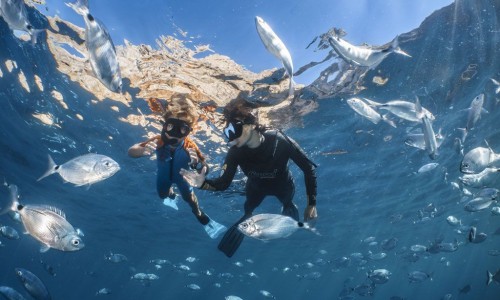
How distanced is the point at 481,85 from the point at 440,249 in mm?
7659

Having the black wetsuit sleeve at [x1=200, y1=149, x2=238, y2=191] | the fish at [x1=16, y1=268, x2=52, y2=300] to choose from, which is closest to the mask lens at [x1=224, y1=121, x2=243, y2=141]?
the black wetsuit sleeve at [x1=200, y1=149, x2=238, y2=191]

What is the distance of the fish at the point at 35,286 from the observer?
575 cm

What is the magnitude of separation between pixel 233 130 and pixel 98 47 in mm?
3136

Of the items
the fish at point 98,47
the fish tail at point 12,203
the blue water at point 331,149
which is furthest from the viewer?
the blue water at point 331,149

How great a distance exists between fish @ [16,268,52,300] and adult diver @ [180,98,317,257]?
3.55 metres

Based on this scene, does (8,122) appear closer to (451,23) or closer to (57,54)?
(57,54)

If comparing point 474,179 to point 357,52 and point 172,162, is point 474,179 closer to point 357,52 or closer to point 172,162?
point 357,52

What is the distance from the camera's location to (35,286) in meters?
5.73

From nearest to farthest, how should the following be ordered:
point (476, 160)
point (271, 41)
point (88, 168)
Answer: point (271, 41) → point (88, 168) → point (476, 160)

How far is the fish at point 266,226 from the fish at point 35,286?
435 cm

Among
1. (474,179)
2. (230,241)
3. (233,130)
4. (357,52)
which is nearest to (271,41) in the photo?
(357,52)

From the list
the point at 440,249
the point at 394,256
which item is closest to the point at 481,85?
the point at 440,249

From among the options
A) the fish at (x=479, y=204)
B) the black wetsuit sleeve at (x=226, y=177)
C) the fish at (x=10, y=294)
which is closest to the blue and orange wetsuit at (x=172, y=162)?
the black wetsuit sleeve at (x=226, y=177)

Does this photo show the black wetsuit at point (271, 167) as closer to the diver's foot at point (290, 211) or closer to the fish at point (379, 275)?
the diver's foot at point (290, 211)
